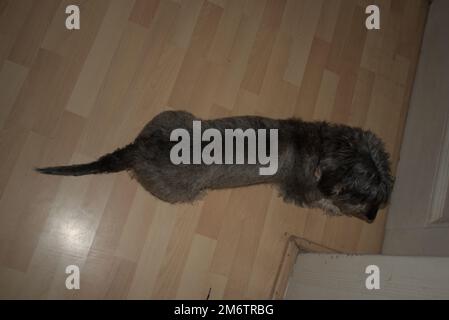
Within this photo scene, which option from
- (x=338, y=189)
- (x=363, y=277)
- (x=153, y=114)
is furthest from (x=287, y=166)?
(x=153, y=114)

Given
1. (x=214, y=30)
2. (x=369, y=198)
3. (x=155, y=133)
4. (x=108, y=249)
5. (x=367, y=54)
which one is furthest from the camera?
(x=367, y=54)

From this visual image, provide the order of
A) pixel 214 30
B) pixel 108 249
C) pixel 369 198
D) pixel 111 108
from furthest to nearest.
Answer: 1. pixel 214 30
2. pixel 111 108
3. pixel 108 249
4. pixel 369 198

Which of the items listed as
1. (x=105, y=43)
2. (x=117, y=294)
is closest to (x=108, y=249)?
(x=117, y=294)

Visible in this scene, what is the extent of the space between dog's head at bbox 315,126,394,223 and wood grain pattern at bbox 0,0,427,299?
551 millimetres

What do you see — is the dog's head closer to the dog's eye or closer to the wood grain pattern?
the dog's eye

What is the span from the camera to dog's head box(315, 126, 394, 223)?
2.38m

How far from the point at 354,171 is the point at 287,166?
45 cm

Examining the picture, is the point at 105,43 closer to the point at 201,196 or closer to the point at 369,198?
the point at 201,196

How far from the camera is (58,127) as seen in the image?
2736 mm

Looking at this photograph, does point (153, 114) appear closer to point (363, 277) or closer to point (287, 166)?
point (287, 166)

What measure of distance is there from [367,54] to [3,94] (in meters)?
3.30

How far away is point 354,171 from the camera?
93.4 inches

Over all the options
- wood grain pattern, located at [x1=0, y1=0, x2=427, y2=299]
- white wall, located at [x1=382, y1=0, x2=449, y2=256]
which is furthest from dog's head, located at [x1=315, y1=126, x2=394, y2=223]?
wood grain pattern, located at [x1=0, y1=0, x2=427, y2=299]

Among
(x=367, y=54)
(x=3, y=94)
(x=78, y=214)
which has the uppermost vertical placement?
(x=367, y=54)
